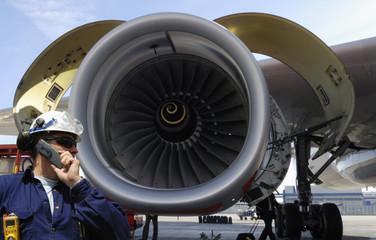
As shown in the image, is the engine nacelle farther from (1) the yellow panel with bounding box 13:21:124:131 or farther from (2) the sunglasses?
(2) the sunglasses

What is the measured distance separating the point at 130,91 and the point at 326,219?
3.08 meters

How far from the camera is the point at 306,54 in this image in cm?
299

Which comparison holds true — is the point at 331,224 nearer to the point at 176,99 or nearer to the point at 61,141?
the point at 176,99

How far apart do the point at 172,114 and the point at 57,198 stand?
6.90 feet

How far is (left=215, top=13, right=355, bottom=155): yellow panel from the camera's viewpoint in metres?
2.86

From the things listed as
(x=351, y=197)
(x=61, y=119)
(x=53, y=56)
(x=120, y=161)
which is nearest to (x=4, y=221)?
(x=61, y=119)

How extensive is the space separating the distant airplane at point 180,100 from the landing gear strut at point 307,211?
915 mm

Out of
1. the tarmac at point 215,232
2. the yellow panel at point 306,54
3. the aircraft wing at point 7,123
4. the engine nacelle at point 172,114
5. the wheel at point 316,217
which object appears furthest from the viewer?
the tarmac at point 215,232

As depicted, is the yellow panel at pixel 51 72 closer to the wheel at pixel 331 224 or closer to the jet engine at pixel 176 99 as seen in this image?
the jet engine at pixel 176 99

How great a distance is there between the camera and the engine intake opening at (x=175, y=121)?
3249 millimetres

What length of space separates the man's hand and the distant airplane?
1.35m

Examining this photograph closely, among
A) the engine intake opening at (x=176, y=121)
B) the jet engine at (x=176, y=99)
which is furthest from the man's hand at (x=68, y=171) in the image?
the engine intake opening at (x=176, y=121)

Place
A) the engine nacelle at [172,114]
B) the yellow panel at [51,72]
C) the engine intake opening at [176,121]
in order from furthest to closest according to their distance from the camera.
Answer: the engine intake opening at [176,121] < the yellow panel at [51,72] < the engine nacelle at [172,114]

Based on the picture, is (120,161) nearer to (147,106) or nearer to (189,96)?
(147,106)
